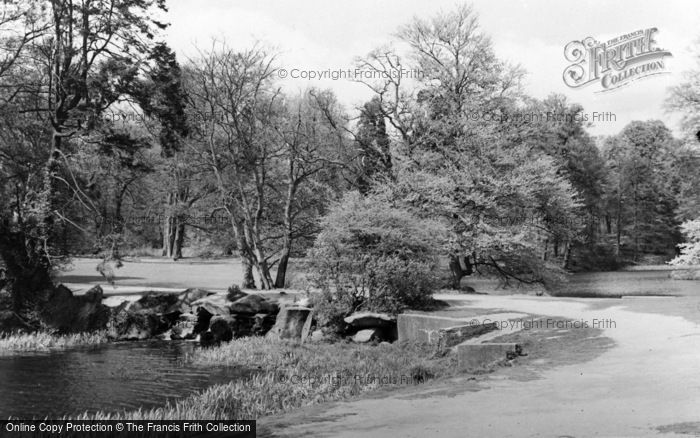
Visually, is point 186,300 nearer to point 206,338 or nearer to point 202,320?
point 202,320

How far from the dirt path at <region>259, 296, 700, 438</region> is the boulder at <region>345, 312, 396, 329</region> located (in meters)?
6.50

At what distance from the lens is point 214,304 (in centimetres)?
2136

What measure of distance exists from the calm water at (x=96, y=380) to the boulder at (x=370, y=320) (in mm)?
3953

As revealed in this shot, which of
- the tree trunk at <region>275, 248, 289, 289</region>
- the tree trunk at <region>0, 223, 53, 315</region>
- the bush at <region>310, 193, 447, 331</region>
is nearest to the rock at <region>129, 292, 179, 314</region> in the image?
the tree trunk at <region>0, 223, 53, 315</region>

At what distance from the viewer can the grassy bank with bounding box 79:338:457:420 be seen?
8.86m

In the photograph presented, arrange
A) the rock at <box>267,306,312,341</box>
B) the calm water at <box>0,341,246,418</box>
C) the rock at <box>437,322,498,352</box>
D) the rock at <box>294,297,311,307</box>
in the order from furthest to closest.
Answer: the rock at <box>294,297,311,307</box>
the rock at <box>267,306,312,341</box>
the rock at <box>437,322,498,352</box>
the calm water at <box>0,341,246,418</box>

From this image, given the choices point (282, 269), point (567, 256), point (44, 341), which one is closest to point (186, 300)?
point (44, 341)

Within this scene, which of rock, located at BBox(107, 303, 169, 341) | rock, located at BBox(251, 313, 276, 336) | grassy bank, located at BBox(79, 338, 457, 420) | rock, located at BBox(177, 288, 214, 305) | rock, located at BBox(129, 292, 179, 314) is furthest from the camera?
rock, located at BBox(177, 288, 214, 305)

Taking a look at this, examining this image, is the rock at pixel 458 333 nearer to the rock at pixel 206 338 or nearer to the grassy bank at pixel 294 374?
the grassy bank at pixel 294 374

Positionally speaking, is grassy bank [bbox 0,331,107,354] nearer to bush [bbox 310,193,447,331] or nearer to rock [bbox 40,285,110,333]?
rock [bbox 40,285,110,333]

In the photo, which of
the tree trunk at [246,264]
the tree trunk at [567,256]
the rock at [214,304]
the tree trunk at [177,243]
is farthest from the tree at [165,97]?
the tree trunk at [567,256]

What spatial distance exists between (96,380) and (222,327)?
280 inches

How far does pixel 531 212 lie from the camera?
29844 mm

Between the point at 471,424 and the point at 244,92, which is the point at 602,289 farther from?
the point at 471,424
